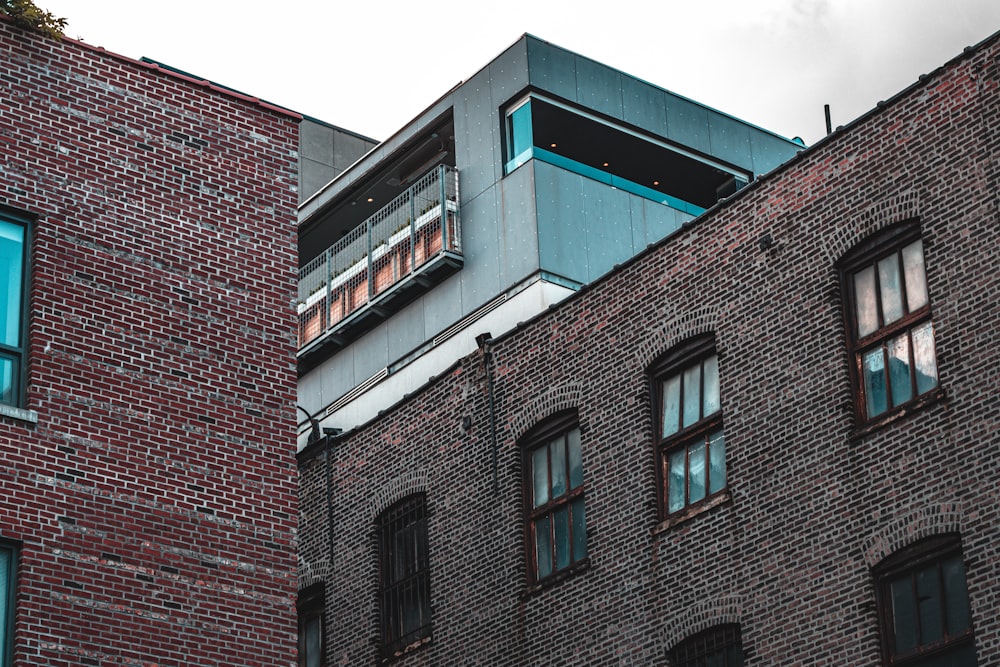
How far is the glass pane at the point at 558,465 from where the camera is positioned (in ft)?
82.5

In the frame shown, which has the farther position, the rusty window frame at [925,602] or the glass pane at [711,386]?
the glass pane at [711,386]

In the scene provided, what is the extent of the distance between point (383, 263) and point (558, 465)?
10.3 m

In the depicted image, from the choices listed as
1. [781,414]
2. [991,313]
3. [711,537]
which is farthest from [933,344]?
[711,537]

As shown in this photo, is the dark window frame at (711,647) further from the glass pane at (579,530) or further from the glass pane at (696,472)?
the glass pane at (579,530)

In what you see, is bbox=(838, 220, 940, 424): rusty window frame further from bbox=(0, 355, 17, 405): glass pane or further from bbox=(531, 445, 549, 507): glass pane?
bbox=(0, 355, 17, 405): glass pane

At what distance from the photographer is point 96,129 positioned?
18766mm

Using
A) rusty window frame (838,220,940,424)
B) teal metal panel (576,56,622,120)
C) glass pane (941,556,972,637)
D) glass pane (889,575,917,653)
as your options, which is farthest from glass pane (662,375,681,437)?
teal metal panel (576,56,622,120)

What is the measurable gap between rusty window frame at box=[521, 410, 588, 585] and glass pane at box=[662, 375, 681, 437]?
162cm

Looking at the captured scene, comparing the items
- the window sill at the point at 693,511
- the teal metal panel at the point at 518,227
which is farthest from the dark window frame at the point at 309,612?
the window sill at the point at 693,511

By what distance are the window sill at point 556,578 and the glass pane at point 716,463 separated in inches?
92.4

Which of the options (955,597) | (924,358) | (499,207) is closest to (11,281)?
(924,358)

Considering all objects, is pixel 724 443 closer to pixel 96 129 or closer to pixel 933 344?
pixel 933 344

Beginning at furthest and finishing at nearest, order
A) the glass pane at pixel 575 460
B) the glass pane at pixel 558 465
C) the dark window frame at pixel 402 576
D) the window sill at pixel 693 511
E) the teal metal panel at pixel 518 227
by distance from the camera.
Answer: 1. the teal metal panel at pixel 518 227
2. the dark window frame at pixel 402 576
3. the glass pane at pixel 558 465
4. the glass pane at pixel 575 460
5. the window sill at pixel 693 511

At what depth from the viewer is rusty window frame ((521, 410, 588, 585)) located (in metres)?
24.6
